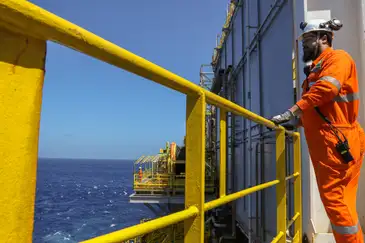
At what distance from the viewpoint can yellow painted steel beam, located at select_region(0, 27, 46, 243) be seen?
1.80ft

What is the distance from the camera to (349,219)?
2.14 meters

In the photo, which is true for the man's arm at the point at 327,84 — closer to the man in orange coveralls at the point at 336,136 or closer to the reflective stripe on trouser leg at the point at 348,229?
the man in orange coveralls at the point at 336,136

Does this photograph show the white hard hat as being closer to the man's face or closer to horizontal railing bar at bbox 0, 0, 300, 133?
the man's face

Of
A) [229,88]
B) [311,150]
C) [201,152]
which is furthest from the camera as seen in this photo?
[229,88]

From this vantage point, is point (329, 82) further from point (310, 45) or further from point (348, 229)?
point (348, 229)

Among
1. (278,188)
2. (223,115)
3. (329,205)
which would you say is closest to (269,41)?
(278,188)

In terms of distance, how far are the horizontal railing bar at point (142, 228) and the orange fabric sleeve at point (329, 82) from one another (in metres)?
1.44

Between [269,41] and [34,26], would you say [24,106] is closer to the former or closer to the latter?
[34,26]

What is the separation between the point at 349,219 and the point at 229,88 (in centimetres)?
967

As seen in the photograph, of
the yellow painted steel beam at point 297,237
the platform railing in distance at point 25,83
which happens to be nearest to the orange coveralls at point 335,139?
the yellow painted steel beam at point 297,237

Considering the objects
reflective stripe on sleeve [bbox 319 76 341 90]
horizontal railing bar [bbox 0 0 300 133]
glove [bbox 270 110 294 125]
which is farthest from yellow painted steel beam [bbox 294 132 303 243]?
horizontal railing bar [bbox 0 0 300 133]

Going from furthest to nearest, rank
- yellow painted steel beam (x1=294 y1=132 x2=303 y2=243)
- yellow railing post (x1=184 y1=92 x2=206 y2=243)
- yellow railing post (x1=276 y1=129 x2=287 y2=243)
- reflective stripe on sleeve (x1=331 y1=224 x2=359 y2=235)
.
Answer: yellow painted steel beam (x1=294 y1=132 x2=303 y2=243), yellow railing post (x1=276 y1=129 x2=287 y2=243), reflective stripe on sleeve (x1=331 y1=224 x2=359 y2=235), yellow railing post (x1=184 y1=92 x2=206 y2=243)

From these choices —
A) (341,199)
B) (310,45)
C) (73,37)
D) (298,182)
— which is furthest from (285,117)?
(73,37)

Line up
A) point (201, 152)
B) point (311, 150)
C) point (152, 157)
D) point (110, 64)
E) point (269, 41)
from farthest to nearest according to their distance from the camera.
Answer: point (152, 157) < point (269, 41) < point (311, 150) < point (201, 152) < point (110, 64)
